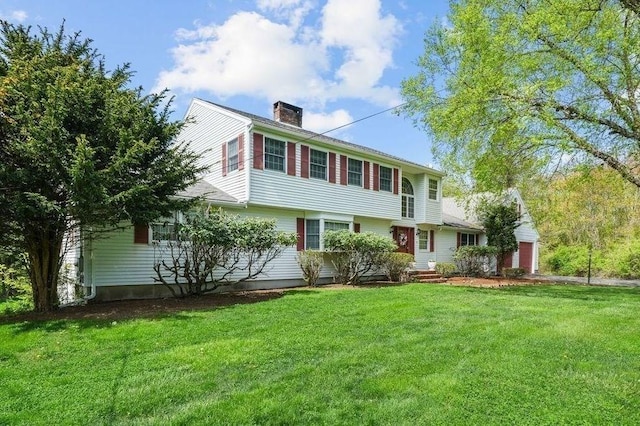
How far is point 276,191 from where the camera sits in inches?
518

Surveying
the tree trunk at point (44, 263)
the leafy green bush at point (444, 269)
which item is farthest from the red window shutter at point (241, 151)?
the leafy green bush at point (444, 269)

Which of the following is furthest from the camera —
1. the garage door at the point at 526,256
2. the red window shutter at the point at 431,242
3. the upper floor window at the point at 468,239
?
the garage door at the point at 526,256

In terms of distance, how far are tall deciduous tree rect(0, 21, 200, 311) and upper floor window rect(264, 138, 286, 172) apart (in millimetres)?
4042

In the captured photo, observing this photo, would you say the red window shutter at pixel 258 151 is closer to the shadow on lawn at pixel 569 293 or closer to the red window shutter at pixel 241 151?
the red window shutter at pixel 241 151

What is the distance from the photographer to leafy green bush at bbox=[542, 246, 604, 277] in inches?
899

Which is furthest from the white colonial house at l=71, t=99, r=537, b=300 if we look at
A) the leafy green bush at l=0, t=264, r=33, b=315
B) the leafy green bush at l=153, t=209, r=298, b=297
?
the leafy green bush at l=0, t=264, r=33, b=315

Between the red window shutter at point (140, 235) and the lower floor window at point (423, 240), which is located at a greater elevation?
the red window shutter at point (140, 235)

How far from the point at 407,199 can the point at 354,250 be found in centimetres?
652

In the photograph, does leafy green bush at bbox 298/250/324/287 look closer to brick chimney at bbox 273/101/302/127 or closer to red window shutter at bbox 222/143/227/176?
red window shutter at bbox 222/143/227/176

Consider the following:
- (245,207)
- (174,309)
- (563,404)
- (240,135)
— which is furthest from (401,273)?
(563,404)

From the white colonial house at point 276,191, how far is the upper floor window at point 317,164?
0.12 feet

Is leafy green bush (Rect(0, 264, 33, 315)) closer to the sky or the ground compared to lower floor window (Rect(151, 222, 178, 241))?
closer to the ground

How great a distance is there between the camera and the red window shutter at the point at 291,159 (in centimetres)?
1357

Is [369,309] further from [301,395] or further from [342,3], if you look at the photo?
[342,3]
